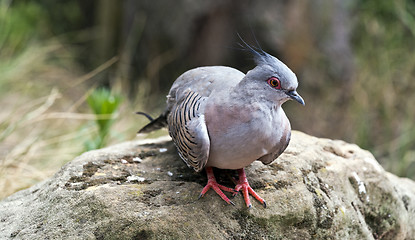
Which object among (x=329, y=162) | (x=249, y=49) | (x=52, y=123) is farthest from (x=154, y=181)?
(x=52, y=123)

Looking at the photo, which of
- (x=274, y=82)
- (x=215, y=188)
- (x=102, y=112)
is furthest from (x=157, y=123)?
(x=274, y=82)

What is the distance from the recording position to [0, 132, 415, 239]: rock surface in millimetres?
2203

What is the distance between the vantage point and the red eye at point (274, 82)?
7.27ft

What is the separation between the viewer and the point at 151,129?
3.17 meters

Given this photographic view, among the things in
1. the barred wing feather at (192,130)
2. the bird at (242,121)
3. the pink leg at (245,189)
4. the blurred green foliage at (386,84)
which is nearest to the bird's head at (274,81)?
the bird at (242,121)

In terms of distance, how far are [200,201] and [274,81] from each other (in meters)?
0.77

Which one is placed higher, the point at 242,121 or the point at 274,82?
the point at 274,82

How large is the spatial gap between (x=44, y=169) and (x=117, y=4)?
193 inches

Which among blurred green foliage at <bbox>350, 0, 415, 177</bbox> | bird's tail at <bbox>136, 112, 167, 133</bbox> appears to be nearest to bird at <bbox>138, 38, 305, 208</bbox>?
bird's tail at <bbox>136, 112, 167, 133</bbox>

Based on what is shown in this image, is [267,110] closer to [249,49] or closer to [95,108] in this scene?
[249,49]

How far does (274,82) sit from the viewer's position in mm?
2229

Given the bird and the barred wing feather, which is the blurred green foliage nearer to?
the bird

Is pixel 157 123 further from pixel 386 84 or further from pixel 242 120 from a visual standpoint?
pixel 386 84

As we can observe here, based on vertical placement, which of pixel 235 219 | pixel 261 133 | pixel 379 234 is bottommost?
Answer: pixel 379 234
